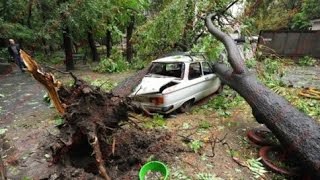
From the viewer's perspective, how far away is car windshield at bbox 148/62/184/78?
25.4ft

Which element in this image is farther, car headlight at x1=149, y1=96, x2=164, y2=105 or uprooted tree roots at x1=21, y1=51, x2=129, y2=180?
car headlight at x1=149, y1=96, x2=164, y2=105

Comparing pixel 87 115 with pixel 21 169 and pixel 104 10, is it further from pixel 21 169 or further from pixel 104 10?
pixel 104 10

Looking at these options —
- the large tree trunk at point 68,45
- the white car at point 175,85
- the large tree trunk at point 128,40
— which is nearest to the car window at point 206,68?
the white car at point 175,85

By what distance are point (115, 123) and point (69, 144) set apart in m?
1.03

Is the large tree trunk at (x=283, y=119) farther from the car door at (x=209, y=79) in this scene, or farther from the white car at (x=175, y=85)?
the car door at (x=209, y=79)

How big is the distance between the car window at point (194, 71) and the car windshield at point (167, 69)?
1.10 ft

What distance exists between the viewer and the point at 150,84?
7184 mm

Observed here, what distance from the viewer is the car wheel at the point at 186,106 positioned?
7615mm

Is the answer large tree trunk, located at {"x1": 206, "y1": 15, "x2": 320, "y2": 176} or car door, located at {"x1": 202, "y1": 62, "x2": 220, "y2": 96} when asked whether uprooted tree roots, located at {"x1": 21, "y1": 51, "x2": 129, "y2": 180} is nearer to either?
large tree trunk, located at {"x1": 206, "y1": 15, "x2": 320, "y2": 176}

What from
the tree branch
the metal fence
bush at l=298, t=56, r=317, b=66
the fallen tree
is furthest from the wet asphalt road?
bush at l=298, t=56, r=317, b=66

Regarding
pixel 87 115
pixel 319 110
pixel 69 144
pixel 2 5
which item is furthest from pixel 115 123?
pixel 2 5

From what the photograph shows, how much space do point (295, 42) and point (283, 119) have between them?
13.4 metres

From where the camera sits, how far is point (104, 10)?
42.2 feet

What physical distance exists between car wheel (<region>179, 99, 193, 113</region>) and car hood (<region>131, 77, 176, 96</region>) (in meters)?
0.84
